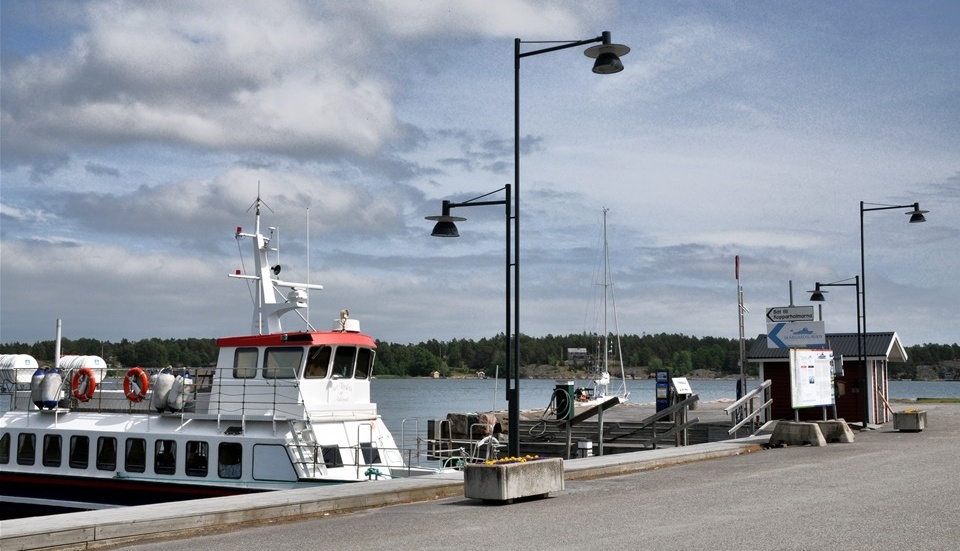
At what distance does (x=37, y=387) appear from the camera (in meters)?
25.0

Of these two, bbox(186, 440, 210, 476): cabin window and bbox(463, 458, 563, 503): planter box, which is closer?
bbox(463, 458, 563, 503): planter box

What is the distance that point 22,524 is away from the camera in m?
11.8

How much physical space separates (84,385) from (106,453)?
2255 mm

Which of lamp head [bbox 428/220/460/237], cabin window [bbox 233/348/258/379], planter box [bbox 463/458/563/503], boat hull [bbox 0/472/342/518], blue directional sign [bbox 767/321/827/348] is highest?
lamp head [bbox 428/220/460/237]

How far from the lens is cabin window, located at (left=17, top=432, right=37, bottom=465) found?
24.7 metres

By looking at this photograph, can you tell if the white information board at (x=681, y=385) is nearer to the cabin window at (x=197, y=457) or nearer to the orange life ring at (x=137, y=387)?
the cabin window at (x=197, y=457)

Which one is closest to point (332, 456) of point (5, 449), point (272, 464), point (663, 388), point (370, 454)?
point (370, 454)

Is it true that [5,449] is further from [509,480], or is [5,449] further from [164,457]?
[509,480]

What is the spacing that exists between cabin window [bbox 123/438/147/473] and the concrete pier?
8.97m

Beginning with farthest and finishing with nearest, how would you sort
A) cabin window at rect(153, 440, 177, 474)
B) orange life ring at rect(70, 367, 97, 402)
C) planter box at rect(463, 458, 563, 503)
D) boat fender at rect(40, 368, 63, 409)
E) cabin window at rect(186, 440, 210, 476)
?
boat fender at rect(40, 368, 63, 409)
orange life ring at rect(70, 367, 97, 402)
cabin window at rect(153, 440, 177, 474)
cabin window at rect(186, 440, 210, 476)
planter box at rect(463, 458, 563, 503)

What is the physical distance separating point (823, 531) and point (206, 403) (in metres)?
16.1

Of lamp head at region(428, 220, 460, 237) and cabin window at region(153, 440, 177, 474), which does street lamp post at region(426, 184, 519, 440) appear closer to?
lamp head at region(428, 220, 460, 237)

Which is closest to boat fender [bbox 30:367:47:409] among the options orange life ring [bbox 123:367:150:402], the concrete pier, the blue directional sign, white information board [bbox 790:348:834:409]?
orange life ring [bbox 123:367:150:402]

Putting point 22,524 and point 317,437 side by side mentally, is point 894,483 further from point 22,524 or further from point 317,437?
point 22,524
